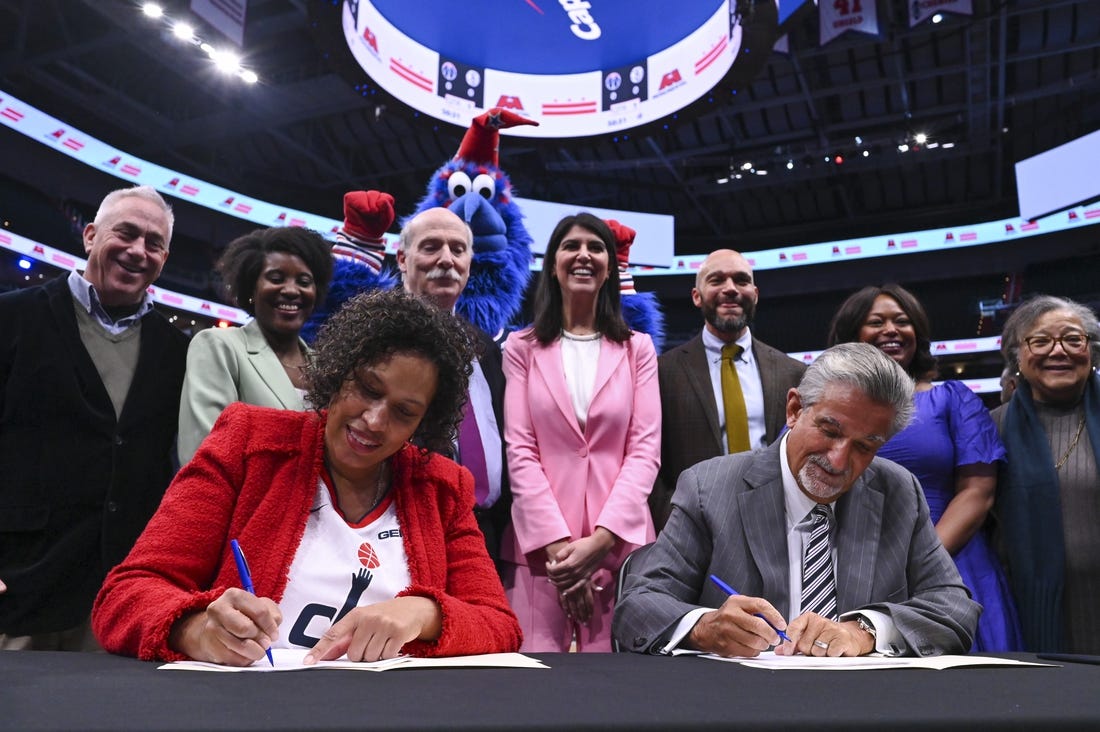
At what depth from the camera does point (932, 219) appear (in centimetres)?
1424

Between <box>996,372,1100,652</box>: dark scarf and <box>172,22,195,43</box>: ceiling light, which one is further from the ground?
<box>172,22,195,43</box>: ceiling light

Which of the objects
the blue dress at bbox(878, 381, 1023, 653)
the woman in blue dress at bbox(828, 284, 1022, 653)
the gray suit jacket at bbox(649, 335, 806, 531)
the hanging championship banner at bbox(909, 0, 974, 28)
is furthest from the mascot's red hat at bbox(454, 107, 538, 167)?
the hanging championship banner at bbox(909, 0, 974, 28)

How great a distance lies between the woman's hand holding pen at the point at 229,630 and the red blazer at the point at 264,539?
0.07 feet

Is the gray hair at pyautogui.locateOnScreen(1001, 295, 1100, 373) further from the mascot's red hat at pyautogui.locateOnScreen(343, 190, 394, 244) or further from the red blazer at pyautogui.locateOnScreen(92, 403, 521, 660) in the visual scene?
the mascot's red hat at pyautogui.locateOnScreen(343, 190, 394, 244)

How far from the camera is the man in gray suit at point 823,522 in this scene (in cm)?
159

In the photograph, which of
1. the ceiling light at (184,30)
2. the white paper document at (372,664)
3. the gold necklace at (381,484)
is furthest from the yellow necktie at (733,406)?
the ceiling light at (184,30)

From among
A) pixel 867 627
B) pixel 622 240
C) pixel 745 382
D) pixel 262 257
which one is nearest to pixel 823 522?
pixel 867 627

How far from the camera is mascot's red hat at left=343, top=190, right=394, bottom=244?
279 cm

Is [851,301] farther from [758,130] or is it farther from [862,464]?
[758,130]

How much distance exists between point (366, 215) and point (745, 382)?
1.38 meters

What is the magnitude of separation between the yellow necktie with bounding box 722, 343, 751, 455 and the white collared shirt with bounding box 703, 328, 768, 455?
0.04ft

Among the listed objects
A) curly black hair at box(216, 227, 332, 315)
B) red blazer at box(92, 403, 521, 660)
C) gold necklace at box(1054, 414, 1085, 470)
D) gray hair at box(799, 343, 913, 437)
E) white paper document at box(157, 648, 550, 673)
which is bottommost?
white paper document at box(157, 648, 550, 673)

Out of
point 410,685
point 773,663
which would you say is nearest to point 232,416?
point 410,685

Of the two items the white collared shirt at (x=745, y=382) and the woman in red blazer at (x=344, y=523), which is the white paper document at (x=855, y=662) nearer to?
the woman in red blazer at (x=344, y=523)
